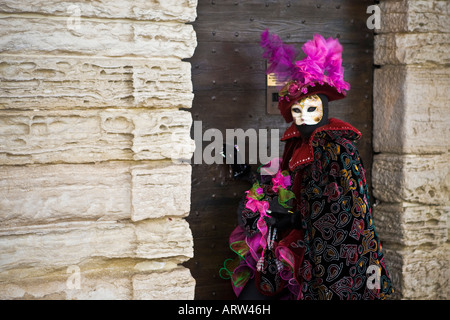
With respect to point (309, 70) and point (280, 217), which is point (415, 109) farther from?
point (280, 217)

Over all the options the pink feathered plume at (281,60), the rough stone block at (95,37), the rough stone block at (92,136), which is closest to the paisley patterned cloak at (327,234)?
the pink feathered plume at (281,60)

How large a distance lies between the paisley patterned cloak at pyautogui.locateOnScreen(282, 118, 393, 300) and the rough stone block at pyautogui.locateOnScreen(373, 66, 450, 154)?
719 millimetres

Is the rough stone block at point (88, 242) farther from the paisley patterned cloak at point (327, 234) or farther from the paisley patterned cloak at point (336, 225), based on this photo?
the paisley patterned cloak at point (336, 225)

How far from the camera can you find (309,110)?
2818mm

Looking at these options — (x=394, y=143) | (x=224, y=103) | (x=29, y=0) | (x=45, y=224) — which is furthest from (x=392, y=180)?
(x=29, y=0)

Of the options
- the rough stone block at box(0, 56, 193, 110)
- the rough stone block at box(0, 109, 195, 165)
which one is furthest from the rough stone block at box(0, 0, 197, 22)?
the rough stone block at box(0, 109, 195, 165)

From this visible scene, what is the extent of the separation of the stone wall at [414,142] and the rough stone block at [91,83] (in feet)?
4.91

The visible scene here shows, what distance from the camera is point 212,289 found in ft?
10.8

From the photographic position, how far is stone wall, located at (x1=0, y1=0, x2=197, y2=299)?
2.42 m

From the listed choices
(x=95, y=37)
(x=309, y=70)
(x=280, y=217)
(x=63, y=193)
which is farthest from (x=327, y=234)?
(x=95, y=37)

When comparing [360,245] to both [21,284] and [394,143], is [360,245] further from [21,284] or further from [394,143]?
[21,284]

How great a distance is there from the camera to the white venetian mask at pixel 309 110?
281 centimetres

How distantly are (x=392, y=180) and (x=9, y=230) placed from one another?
2295mm

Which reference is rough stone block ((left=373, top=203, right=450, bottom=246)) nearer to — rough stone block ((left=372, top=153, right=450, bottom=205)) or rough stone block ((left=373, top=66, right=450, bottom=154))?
rough stone block ((left=372, top=153, right=450, bottom=205))
